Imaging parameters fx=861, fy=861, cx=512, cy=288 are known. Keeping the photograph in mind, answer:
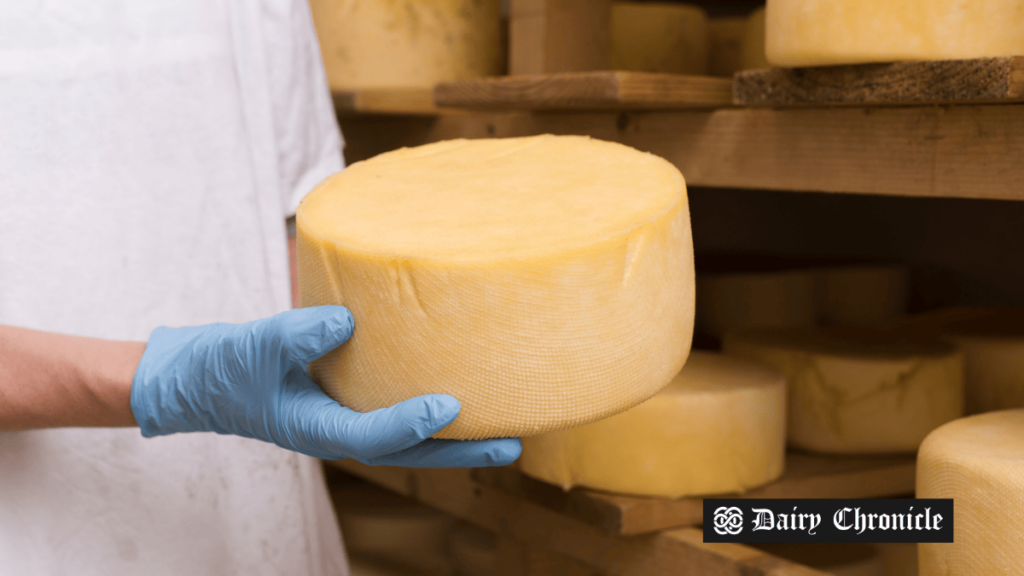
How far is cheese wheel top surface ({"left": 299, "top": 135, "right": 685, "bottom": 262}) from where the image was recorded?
693mm

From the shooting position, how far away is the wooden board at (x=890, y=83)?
2.51ft

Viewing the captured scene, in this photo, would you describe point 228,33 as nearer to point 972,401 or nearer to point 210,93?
point 210,93

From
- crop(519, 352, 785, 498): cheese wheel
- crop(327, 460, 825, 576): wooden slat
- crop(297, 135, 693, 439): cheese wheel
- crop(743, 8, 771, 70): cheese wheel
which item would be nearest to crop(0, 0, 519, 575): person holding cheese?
crop(297, 135, 693, 439): cheese wheel

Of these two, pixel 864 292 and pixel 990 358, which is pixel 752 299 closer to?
pixel 864 292

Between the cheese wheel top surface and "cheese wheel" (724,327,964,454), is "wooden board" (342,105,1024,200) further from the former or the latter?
"cheese wheel" (724,327,964,454)

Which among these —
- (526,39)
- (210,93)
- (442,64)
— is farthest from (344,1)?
(210,93)

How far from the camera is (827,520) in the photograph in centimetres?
115

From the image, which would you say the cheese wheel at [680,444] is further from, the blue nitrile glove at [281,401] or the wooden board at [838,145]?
the blue nitrile glove at [281,401]

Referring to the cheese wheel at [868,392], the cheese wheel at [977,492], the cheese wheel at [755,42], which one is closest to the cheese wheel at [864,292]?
the cheese wheel at [868,392]

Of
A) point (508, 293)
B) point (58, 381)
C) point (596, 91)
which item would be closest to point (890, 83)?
point (596, 91)

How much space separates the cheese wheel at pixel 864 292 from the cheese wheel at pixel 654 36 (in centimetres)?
66

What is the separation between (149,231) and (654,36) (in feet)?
3.13

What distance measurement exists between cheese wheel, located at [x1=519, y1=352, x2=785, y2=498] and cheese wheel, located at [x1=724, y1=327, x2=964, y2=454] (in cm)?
15

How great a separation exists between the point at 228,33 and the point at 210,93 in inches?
3.4
